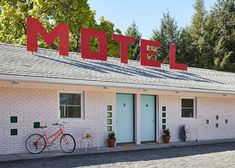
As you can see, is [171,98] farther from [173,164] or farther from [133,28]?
[133,28]

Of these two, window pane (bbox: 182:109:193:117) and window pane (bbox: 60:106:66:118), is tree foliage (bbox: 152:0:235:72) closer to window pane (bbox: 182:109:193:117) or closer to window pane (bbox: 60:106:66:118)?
window pane (bbox: 182:109:193:117)

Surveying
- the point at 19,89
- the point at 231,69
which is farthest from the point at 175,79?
the point at 231,69

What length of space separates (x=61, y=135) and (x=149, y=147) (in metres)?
3.72

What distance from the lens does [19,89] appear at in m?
13.1

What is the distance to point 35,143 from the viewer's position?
13.1 m

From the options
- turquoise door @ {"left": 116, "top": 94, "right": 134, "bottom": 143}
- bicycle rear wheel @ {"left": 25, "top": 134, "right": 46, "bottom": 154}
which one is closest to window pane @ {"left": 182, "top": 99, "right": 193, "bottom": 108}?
turquoise door @ {"left": 116, "top": 94, "right": 134, "bottom": 143}

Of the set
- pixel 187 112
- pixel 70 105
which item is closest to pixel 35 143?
pixel 70 105

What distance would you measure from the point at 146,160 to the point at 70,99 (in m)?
4.21

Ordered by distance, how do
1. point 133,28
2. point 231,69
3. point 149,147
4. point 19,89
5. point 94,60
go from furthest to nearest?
1. point 133,28
2. point 231,69
3. point 94,60
4. point 149,147
5. point 19,89

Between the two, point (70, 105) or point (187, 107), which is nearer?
point (70, 105)

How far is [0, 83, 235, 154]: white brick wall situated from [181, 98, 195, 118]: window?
0.27 metres

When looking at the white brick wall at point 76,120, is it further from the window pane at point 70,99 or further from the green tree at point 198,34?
the green tree at point 198,34

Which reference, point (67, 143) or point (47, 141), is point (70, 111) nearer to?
point (67, 143)

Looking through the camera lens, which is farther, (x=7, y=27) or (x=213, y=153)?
(x=7, y=27)
